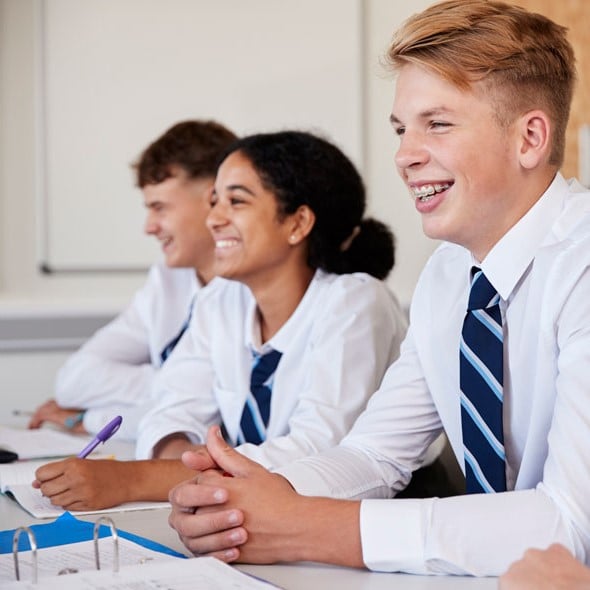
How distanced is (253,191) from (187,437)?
0.52 m

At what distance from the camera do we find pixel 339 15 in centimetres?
362

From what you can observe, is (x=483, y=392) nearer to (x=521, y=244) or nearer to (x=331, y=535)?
(x=521, y=244)

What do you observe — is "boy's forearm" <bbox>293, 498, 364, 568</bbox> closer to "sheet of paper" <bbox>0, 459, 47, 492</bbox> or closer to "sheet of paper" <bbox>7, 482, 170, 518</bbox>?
"sheet of paper" <bbox>7, 482, 170, 518</bbox>

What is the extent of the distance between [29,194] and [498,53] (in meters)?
2.47

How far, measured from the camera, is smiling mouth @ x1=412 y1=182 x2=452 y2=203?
4.50 feet

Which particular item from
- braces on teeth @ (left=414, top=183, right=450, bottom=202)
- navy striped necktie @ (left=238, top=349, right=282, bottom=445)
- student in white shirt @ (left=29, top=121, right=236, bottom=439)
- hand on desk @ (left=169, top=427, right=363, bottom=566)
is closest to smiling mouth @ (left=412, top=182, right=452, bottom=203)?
braces on teeth @ (left=414, top=183, right=450, bottom=202)

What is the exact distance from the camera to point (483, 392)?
133cm

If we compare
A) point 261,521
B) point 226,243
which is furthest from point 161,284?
point 261,521

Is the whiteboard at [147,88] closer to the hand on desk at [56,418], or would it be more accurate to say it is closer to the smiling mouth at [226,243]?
the hand on desk at [56,418]

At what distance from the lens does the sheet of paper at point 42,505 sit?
4.84ft

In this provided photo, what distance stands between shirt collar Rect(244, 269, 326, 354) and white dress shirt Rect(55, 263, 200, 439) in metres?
0.54

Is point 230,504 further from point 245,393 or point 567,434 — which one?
point 245,393

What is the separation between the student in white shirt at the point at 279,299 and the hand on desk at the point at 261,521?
0.59 metres

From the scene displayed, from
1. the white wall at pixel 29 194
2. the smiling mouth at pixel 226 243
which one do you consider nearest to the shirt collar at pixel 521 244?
the smiling mouth at pixel 226 243
